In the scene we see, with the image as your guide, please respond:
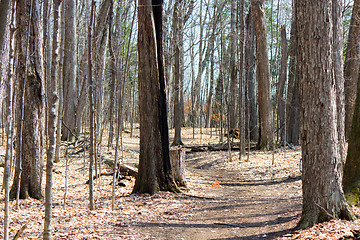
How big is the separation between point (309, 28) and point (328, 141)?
1606mm

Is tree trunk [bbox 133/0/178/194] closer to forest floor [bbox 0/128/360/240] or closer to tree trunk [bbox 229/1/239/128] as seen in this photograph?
forest floor [bbox 0/128/360/240]

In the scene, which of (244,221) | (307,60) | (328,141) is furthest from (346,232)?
(307,60)

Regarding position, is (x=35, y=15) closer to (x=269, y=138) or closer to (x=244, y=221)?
(x=244, y=221)

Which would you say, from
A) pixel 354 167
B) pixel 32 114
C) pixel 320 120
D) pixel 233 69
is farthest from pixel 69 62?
pixel 354 167

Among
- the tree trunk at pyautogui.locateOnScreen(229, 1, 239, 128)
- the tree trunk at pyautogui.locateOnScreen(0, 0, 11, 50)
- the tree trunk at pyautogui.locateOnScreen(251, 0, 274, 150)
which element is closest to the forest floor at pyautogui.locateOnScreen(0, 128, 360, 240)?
the tree trunk at pyautogui.locateOnScreen(0, 0, 11, 50)

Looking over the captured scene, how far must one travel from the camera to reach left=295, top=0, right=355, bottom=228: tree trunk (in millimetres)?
4176

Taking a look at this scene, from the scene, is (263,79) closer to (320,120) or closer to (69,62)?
(69,62)

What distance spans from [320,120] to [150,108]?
149 inches

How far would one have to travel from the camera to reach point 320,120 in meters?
4.19

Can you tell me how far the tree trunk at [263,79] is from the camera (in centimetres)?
1434

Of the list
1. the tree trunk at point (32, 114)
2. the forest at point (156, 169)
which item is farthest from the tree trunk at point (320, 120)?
the tree trunk at point (32, 114)

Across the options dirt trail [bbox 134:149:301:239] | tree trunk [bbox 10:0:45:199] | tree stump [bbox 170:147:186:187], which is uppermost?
tree trunk [bbox 10:0:45:199]

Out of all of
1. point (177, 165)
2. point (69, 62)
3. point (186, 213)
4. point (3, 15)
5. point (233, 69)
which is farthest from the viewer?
point (233, 69)

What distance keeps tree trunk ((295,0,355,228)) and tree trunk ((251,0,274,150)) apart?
33.4ft
